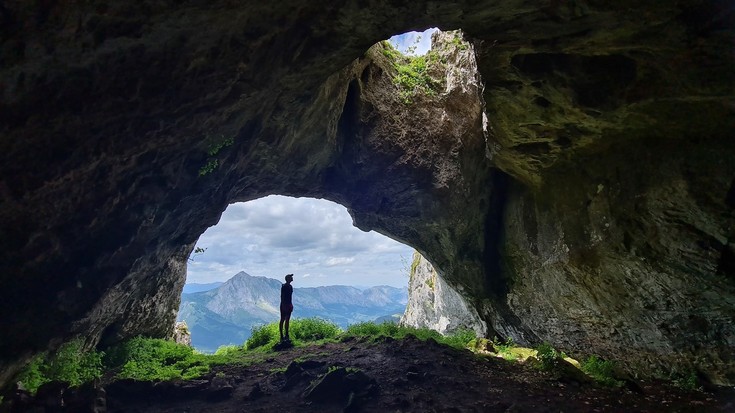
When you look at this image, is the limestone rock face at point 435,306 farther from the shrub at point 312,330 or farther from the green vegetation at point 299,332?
the green vegetation at point 299,332

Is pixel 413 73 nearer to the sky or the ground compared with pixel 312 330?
nearer to the sky

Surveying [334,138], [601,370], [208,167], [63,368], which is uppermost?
[334,138]

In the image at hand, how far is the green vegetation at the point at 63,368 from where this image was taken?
7.78m

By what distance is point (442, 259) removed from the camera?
16.8 metres

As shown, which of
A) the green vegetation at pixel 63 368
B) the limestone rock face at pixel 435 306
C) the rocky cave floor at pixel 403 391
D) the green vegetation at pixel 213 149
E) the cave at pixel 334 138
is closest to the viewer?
the cave at pixel 334 138

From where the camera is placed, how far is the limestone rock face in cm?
1925

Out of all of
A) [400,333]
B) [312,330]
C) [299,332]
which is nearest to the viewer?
[400,333]

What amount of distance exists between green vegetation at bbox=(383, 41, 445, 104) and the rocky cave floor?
9.19m

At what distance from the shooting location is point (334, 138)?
539 inches

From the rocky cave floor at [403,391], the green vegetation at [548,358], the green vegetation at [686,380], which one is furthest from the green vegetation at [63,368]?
the green vegetation at [686,380]

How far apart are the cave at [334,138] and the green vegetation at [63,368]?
405 millimetres

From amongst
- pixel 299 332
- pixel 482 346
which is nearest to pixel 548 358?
pixel 482 346

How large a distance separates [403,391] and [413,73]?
36.0 feet

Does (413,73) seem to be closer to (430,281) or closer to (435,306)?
(435,306)
